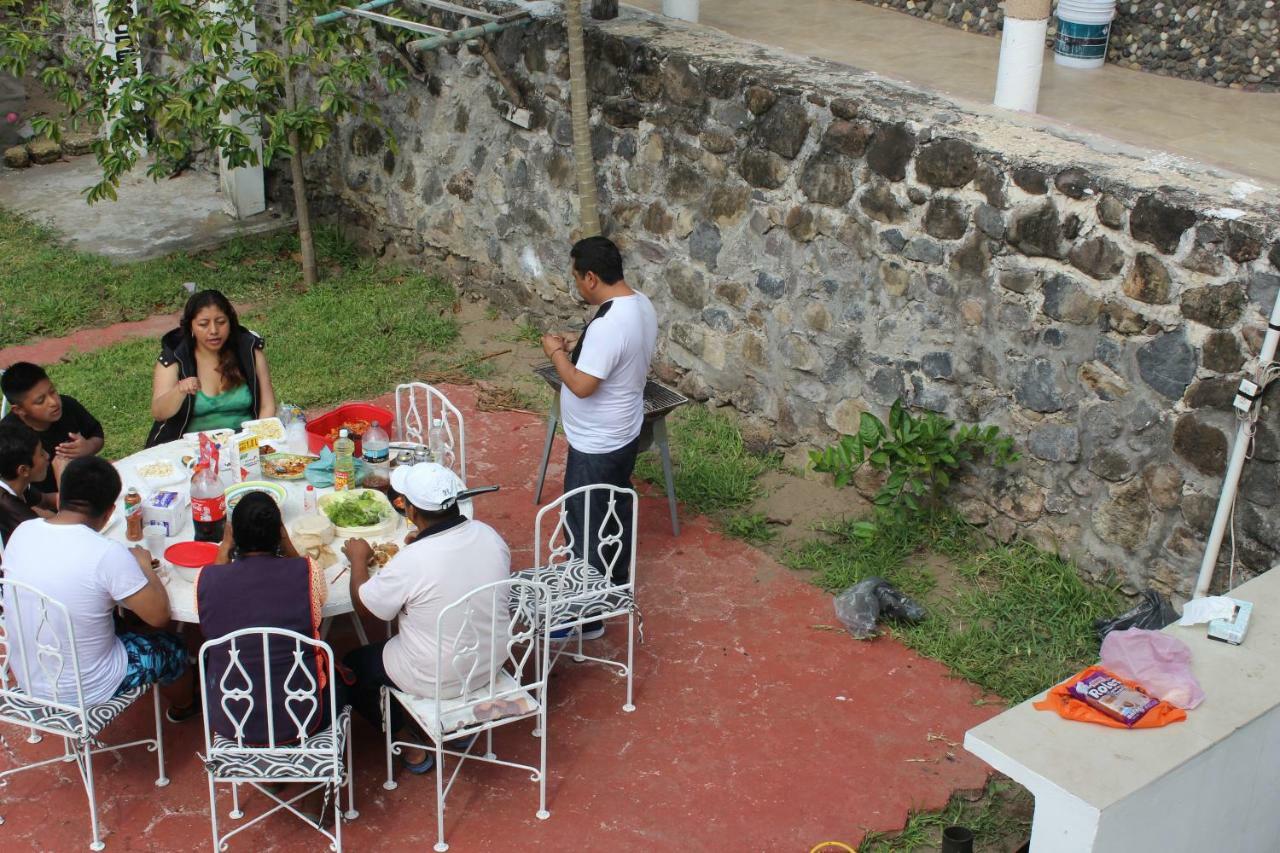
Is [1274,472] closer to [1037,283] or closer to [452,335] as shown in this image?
[1037,283]

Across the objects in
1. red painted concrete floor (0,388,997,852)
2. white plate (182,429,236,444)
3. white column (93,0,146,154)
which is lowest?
red painted concrete floor (0,388,997,852)

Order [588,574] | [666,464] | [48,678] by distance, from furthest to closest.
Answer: [666,464] < [588,574] < [48,678]

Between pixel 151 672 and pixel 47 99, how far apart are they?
28.7 ft

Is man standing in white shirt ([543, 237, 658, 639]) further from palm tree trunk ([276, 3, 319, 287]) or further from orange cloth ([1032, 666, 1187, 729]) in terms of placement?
palm tree trunk ([276, 3, 319, 287])

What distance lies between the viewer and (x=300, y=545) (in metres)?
4.63

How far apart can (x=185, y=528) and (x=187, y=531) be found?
2 cm

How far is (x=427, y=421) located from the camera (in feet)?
21.3

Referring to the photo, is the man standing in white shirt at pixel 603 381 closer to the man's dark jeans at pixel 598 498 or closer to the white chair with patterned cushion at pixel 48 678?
the man's dark jeans at pixel 598 498

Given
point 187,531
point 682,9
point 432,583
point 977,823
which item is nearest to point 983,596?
point 977,823

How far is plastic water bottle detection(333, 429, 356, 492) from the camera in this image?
5062mm

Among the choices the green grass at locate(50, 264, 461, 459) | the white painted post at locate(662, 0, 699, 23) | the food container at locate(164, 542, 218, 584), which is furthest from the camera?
the white painted post at locate(662, 0, 699, 23)

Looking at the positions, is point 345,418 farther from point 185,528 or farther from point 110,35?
point 110,35

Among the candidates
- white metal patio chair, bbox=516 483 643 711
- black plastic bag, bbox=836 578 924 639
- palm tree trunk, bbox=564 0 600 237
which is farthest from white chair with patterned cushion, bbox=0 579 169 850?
palm tree trunk, bbox=564 0 600 237

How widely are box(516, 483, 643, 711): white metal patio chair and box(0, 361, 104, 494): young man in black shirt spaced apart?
6.24 feet
